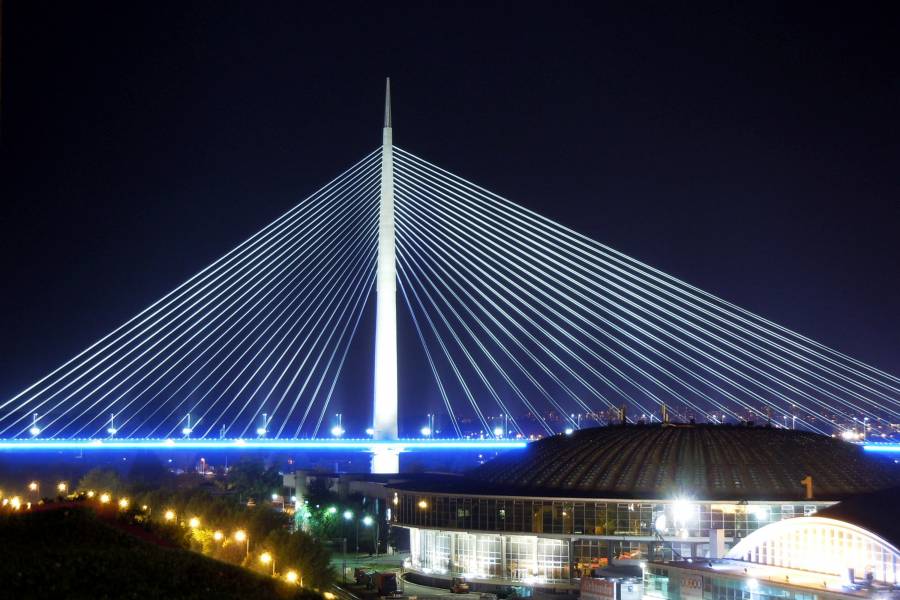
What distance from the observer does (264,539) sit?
38375mm

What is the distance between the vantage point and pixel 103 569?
22125 millimetres

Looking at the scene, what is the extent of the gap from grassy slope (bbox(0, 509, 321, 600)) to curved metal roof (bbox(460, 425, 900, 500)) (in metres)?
20.7

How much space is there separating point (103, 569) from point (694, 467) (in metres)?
27.2

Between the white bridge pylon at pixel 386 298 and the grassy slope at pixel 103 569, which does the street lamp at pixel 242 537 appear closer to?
the grassy slope at pixel 103 569

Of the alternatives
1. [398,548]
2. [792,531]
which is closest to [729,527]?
[792,531]

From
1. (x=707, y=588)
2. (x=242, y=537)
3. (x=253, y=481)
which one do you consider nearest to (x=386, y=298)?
(x=253, y=481)

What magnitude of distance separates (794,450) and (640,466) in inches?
240

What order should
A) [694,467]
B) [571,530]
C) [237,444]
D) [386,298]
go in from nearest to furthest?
[571,530] → [694,467] → [386,298] → [237,444]

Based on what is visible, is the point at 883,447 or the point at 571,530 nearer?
the point at 571,530

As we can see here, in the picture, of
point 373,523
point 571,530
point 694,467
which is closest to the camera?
point 571,530

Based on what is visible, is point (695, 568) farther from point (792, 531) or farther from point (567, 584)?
point (567, 584)

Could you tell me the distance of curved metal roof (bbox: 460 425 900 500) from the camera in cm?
4341

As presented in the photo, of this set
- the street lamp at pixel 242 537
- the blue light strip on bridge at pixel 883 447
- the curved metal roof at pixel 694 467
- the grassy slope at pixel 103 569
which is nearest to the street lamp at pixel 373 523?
the curved metal roof at pixel 694 467

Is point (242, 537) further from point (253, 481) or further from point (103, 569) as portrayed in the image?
point (253, 481)
